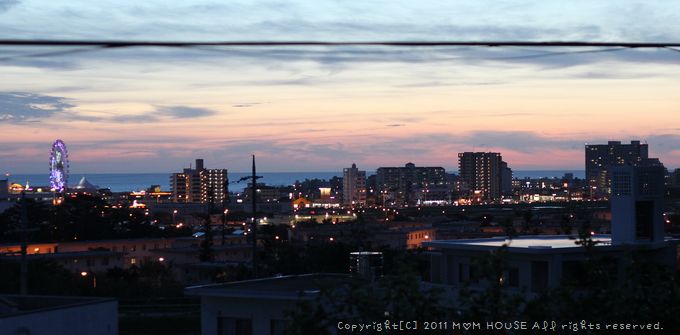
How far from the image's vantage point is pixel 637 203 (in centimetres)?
1611

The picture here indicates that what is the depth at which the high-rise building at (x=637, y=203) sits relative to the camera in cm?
1600

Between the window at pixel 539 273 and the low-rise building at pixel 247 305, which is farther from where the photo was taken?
the window at pixel 539 273

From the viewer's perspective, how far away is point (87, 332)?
15.4 m

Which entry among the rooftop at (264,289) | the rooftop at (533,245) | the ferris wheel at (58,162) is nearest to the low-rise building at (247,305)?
the rooftop at (264,289)

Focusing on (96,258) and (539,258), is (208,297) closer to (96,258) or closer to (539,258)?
(539,258)

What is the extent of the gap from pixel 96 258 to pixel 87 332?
28272 millimetres

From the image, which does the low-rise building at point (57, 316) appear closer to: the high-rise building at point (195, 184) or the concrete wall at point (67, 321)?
the concrete wall at point (67, 321)

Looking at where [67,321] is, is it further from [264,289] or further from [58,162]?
[58,162]

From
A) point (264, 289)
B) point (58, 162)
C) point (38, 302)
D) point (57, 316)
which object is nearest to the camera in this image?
point (264, 289)

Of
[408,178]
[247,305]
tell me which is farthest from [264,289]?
[408,178]

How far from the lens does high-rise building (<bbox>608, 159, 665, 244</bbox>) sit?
16.0 meters

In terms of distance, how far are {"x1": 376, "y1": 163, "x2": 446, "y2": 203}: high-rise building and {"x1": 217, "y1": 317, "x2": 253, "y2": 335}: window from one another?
5777 inches

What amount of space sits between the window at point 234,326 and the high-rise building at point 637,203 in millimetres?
6675

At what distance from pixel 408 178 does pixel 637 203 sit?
6317 inches
